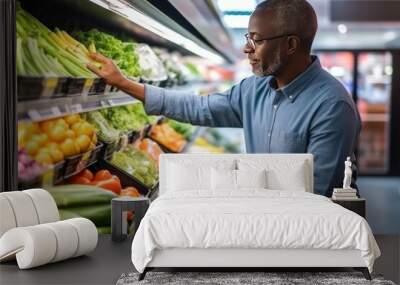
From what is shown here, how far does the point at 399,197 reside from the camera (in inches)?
313

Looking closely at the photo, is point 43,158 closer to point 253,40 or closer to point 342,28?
point 253,40

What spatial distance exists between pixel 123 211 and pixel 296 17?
2.15 m

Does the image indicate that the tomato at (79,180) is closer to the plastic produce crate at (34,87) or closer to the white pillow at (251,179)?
the plastic produce crate at (34,87)

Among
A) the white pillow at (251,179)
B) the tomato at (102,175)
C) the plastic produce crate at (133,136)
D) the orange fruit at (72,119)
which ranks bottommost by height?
the tomato at (102,175)

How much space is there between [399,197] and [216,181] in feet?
8.35

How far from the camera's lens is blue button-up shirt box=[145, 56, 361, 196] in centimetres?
645

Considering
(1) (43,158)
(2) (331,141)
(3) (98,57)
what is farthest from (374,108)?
(1) (43,158)

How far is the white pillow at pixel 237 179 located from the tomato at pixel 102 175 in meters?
1.17

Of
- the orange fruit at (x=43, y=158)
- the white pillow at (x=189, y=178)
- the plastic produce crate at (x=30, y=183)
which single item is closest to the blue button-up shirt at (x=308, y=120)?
the white pillow at (x=189, y=178)

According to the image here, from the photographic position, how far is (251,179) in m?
6.18

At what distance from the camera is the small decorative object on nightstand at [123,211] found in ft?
21.4

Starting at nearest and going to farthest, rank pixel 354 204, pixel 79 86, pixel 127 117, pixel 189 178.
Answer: pixel 354 204, pixel 189 178, pixel 79 86, pixel 127 117

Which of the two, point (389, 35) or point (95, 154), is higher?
point (389, 35)

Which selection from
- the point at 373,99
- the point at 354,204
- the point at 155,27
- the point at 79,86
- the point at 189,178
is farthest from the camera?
the point at 373,99
